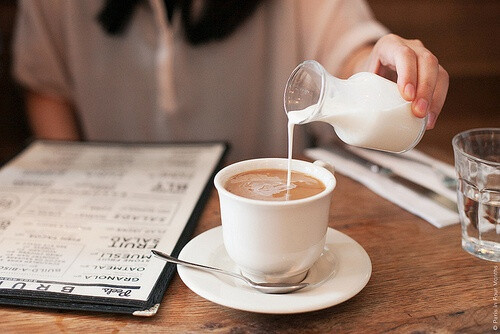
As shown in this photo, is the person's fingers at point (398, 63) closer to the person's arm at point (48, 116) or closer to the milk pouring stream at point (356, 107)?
the milk pouring stream at point (356, 107)

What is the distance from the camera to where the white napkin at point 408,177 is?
930 millimetres

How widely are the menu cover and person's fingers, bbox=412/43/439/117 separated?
1.25ft

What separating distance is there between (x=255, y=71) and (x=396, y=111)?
0.95m

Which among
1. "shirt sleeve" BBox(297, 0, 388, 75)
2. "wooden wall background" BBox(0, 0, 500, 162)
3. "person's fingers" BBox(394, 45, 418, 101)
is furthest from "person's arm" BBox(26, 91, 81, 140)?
"wooden wall background" BBox(0, 0, 500, 162)

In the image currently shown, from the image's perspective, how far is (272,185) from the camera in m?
0.72

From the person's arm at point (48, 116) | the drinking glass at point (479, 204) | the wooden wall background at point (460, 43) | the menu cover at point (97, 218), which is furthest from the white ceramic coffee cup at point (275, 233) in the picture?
the wooden wall background at point (460, 43)

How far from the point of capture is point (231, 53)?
1.60 meters

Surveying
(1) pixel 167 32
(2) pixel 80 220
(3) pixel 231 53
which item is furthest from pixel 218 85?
(2) pixel 80 220

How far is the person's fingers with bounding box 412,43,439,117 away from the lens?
29.0 inches

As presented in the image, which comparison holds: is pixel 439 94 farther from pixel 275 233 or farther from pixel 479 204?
pixel 275 233

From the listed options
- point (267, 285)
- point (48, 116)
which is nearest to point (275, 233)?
point (267, 285)

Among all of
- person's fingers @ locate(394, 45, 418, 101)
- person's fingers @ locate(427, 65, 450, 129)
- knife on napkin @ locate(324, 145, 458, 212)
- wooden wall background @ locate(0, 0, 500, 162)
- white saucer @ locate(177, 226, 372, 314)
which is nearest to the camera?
white saucer @ locate(177, 226, 372, 314)

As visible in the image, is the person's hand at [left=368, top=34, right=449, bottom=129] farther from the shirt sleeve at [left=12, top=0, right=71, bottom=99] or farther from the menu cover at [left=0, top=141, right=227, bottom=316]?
the shirt sleeve at [left=12, top=0, right=71, bottom=99]

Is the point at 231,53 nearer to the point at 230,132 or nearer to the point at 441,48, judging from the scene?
the point at 230,132
